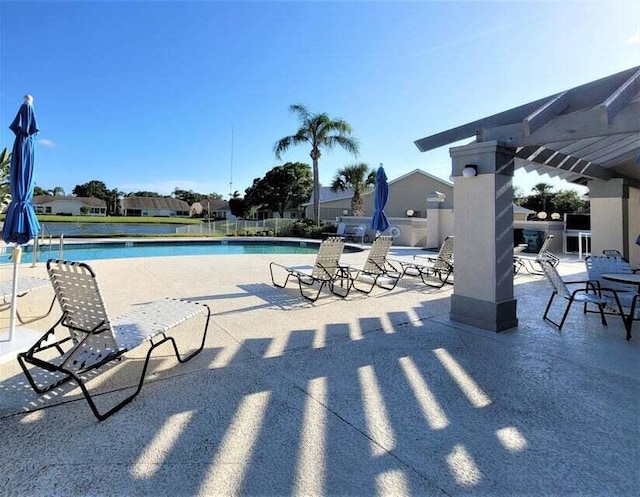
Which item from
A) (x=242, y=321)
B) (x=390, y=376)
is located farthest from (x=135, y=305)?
(x=390, y=376)

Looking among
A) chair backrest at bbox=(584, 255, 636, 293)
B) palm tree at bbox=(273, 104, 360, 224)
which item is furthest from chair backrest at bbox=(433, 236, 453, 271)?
palm tree at bbox=(273, 104, 360, 224)

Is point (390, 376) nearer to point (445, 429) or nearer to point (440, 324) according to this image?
point (445, 429)

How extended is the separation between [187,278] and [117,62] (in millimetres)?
13919

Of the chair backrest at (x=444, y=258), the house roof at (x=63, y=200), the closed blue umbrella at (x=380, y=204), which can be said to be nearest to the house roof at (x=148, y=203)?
the house roof at (x=63, y=200)

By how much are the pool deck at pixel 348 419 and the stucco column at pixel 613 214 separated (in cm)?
515

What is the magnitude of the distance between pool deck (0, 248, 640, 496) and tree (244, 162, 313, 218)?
132ft

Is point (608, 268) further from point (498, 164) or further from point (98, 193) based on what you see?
point (98, 193)

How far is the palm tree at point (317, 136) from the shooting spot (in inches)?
950

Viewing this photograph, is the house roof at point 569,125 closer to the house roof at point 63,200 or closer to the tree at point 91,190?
the house roof at point 63,200

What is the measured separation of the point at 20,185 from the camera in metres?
3.85

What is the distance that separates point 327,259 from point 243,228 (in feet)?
64.1

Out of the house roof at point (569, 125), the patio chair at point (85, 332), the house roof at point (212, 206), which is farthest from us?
the house roof at point (212, 206)

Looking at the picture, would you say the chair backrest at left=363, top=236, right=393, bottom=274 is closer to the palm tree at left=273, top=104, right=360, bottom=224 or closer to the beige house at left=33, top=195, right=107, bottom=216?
the palm tree at left=273, top=104, right=360, bottom=224

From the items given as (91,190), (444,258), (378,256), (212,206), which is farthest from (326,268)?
(91,190)
